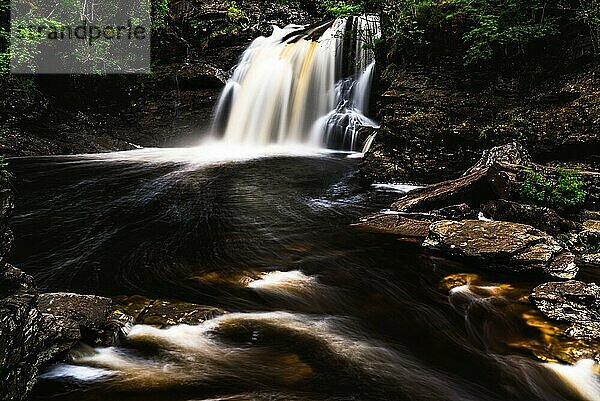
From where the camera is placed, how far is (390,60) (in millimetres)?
12125

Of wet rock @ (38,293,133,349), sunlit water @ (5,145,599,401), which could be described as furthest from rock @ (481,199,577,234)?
wet rock @ (38,293,133,349)

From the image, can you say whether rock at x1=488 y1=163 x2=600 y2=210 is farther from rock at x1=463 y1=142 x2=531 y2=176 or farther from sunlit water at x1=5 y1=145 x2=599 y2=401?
sunlit water at x1=5 y1=145 x2=599 y2=401

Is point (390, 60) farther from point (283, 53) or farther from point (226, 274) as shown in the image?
point (226, 274)

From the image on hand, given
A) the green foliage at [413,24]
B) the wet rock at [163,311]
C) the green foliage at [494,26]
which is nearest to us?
the wet rock at [163,311]

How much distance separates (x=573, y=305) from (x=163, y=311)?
4.04 m

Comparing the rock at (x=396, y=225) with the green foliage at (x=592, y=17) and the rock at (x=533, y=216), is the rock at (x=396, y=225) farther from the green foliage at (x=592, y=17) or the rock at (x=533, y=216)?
the green foliage at (x=592, y=17)

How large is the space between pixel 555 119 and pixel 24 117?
1607 centimetres

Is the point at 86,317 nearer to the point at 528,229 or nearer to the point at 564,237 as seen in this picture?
the point at 528,229

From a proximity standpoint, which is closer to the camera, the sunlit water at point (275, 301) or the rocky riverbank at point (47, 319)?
the rocky riverbank at point (47, 319)

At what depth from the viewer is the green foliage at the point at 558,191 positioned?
647 centimetres

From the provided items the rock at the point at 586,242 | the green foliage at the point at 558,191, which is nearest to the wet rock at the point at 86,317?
the rock at the point at 586,242

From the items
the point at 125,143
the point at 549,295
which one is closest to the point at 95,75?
the point at 125,143

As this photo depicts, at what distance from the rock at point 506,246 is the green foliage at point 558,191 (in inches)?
53.4

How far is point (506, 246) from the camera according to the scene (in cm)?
506
